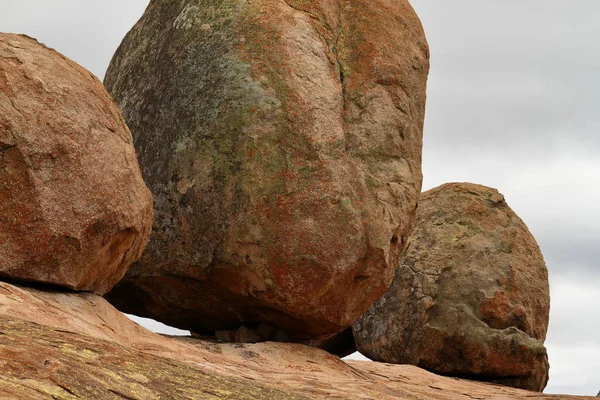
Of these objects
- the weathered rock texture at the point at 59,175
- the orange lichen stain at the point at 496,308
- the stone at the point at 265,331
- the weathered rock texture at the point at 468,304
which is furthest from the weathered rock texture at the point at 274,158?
the orange lichen stain at the point at 496,308

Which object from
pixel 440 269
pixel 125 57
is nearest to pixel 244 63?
pixel 125 57

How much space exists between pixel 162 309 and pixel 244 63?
2513 millimetres

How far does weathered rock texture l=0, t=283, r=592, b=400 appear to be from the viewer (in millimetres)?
4809

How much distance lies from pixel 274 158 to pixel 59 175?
2362mm

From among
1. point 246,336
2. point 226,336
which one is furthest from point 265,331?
point 226,336

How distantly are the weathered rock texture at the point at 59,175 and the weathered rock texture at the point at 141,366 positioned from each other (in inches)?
11.4

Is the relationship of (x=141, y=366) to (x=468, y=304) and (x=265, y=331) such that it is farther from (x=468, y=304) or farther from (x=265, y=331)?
(x=468, y=304)

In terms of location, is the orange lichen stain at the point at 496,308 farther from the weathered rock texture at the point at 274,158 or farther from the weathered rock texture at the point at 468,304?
the weathered rock texture at the point at 274,158

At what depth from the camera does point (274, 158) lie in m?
8.91

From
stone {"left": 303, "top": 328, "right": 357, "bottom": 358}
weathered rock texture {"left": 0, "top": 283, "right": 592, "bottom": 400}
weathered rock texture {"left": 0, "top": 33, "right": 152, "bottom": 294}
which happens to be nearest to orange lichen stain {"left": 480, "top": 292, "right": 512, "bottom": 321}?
weathered rock texture {"left": 0, "top": 283, "right": 592, "bottom": 400}

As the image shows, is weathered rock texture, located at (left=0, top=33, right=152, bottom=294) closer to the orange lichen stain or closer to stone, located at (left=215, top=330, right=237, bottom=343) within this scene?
stone, located at (left=215, top=330, right=237, bottom=343)

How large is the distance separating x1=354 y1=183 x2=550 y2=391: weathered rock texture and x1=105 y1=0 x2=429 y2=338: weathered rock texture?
8.70 feet

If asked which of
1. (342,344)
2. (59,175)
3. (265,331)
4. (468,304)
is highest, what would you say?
(468,304)

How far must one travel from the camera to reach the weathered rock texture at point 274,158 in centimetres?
Answer: 888
